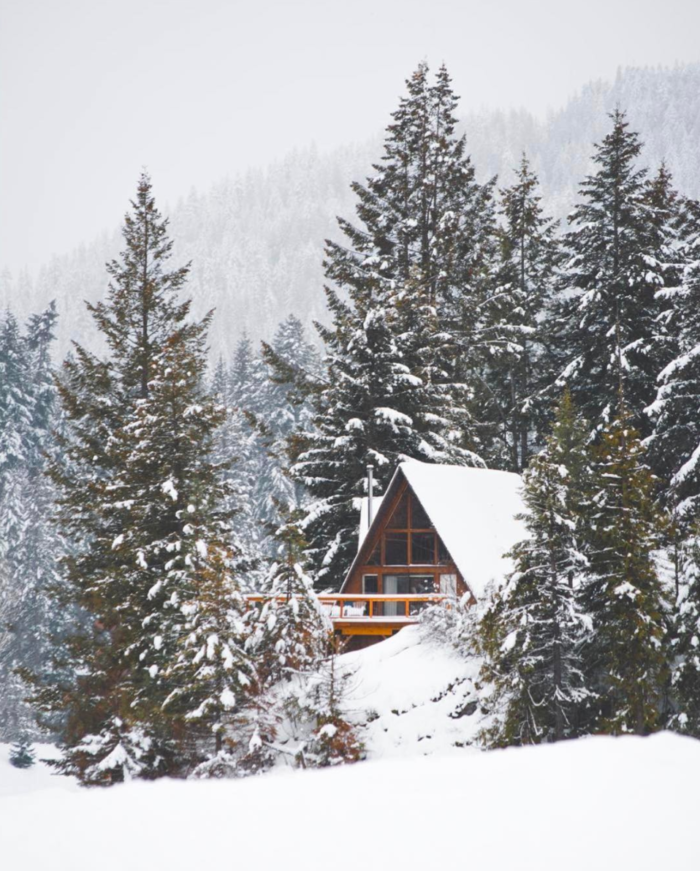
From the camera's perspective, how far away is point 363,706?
22109 mm

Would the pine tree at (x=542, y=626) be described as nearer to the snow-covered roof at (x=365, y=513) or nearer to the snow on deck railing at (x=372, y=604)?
the snow on deck railing at (x=372, y=604)

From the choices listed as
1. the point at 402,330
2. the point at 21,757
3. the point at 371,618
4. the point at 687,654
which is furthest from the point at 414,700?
the point at 21,757

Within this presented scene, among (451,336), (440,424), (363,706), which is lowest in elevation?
(363,706)

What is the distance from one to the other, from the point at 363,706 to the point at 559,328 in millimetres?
23580

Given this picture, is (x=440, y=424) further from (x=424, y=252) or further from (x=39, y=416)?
(x=39, y=416)

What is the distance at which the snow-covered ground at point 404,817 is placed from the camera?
4.76 metres

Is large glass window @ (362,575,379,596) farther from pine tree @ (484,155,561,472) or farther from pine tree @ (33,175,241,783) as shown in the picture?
pine tree @ (484,155,561,472)

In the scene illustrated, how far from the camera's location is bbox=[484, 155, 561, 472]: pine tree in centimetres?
4281

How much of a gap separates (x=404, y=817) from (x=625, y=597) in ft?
48.9

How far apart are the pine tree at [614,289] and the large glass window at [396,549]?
31.1 feet

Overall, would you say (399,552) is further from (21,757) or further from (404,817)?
(404,817)

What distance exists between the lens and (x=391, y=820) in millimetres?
5117

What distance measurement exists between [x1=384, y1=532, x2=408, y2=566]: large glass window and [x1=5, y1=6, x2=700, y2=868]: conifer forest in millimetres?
3659

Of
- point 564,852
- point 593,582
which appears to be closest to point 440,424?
point 593,582
